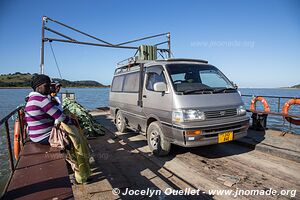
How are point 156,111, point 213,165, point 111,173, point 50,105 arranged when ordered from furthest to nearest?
point 156,111 < point 213,165 < point 111,173 < point 50,105

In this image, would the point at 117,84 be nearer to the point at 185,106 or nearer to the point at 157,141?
the point at 157,141

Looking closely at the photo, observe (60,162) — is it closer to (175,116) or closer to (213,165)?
(175,116)

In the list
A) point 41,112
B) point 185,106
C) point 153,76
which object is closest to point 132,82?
point 153,76

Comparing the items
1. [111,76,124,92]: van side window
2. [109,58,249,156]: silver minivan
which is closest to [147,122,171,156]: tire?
[109,58,249,156]: silver minivan

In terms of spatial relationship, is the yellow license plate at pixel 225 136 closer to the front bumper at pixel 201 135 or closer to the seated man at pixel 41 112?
the front bumper at pixel 201 135

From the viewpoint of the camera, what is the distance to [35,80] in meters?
3.55

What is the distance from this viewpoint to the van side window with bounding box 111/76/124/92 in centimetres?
811

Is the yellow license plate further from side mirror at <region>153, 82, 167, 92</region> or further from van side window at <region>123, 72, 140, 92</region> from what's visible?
van side window at <region>123, 72, 140, 92</region>

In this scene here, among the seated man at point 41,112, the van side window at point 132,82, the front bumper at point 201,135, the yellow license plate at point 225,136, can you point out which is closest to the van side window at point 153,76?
the van side window at point 132,82

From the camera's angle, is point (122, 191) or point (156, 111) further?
point (156, 111)

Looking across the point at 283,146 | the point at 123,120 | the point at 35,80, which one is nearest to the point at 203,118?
the point at 283,146

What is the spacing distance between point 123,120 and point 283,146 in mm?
5149

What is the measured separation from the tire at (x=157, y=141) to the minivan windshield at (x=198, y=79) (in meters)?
1.18

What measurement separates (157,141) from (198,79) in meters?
2.03
